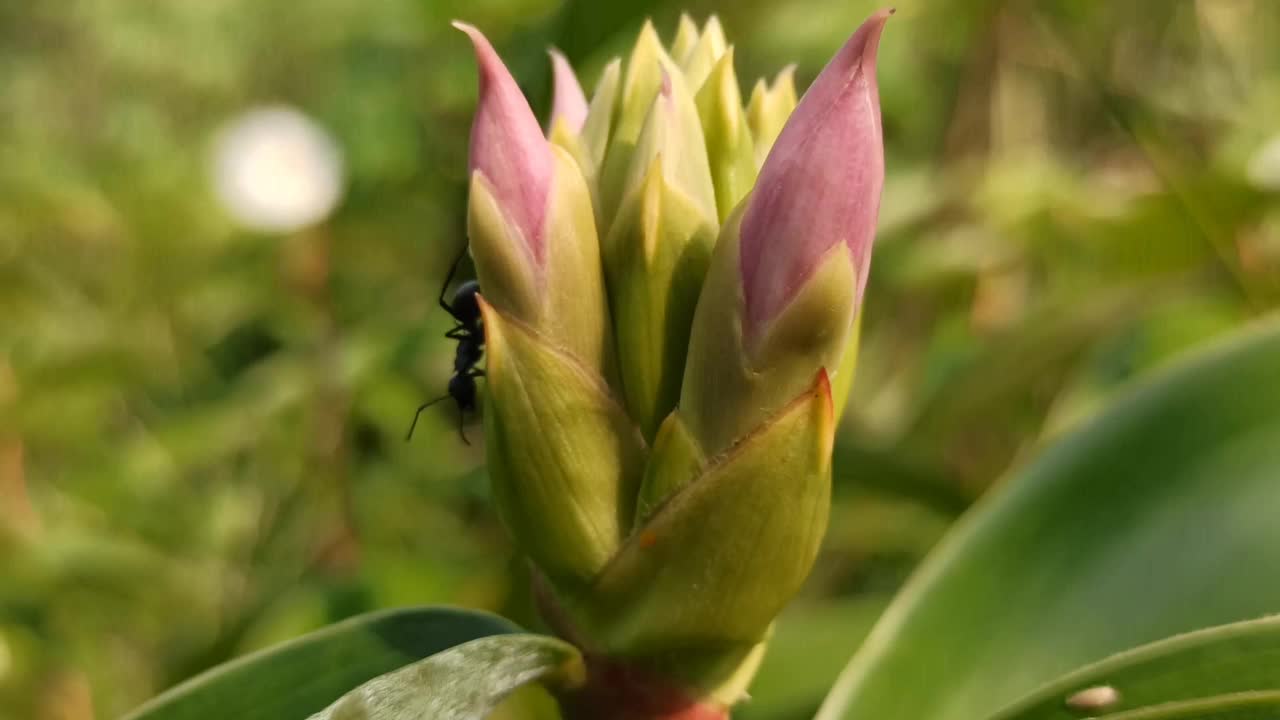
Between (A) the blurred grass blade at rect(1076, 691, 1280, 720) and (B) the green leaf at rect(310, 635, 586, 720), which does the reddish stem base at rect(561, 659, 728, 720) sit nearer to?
(B) the green leaf at rect(310, 635, 586, 720)

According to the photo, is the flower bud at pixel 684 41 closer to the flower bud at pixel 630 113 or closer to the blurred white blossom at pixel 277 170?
the flower bud at pixel 630 113

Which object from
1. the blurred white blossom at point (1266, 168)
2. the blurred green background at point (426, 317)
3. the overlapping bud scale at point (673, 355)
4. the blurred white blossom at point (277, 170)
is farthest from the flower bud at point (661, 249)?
the blurred white blossom at point (277, 170)

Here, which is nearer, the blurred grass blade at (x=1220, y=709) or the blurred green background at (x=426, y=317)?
the blurred grass blade at (x=1220, y=709)

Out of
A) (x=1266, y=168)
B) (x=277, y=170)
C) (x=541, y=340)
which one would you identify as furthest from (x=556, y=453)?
(x=277, y=170)

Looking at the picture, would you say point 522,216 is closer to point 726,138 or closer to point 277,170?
point 726,138

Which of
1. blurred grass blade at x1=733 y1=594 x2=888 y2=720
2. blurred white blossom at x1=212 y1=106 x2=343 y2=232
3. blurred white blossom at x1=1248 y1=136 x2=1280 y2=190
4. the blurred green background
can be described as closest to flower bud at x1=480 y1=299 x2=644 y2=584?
the blurred green background
